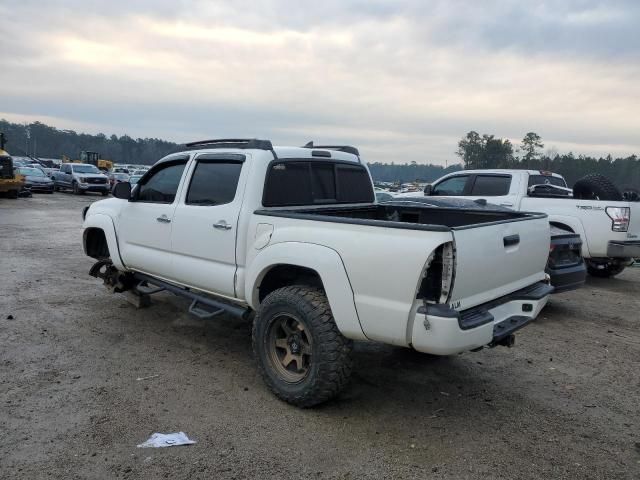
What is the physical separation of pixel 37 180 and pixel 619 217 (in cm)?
2960

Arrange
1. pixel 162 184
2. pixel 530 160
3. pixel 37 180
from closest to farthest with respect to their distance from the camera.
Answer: pixel 162 184 < pixel 37 180 < pixel 530 160

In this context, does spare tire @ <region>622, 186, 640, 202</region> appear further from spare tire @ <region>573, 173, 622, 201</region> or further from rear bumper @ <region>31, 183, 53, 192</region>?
rear bumper @ <region>31, 183, 53, 192</region>

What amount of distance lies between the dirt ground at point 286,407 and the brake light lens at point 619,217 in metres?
2.28

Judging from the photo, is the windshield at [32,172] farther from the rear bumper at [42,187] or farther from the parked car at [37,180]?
the rear bumper at [42,187]

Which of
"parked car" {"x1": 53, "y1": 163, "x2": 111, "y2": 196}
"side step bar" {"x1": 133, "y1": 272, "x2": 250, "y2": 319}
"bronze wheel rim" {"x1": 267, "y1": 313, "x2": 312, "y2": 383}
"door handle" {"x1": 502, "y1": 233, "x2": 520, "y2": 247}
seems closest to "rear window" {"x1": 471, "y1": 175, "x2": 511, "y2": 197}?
"door handle" {"x1": 502, "y1": 233, "x2": 520, "y2": 247}

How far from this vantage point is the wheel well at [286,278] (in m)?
4.01

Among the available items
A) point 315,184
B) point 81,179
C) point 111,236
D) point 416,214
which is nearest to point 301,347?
point 315,184

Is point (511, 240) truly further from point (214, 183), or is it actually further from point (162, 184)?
point (162, 184)

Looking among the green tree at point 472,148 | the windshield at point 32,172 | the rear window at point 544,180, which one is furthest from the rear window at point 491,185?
the green tree at point 472,148

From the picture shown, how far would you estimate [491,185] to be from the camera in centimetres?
970

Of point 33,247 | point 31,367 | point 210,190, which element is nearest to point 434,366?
point 210,190

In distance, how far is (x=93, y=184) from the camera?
97.7 feet

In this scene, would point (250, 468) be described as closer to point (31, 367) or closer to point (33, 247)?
point (31, 367)

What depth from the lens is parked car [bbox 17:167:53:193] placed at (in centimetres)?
2869
